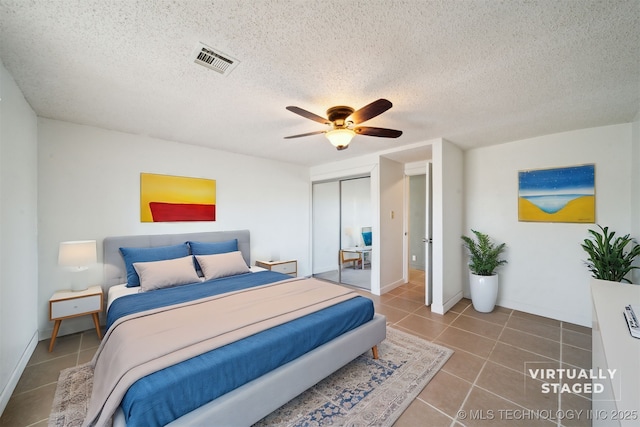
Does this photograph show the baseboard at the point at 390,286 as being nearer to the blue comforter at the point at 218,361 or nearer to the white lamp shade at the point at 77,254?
the blue comforter at the point at 218,361

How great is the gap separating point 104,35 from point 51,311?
2.69 m

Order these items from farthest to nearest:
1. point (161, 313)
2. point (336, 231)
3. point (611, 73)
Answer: point (336, 231) → point (161, 313) → point (611, 73)

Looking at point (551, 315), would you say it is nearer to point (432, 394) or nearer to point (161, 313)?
point (432, 394)

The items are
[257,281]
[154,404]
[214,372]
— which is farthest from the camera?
[257,281]

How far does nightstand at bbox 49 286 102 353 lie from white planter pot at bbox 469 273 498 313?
472 centimetres

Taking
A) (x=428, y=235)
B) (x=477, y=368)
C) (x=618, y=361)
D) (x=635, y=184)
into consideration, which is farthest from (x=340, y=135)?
Answer: (x=635, y=184)

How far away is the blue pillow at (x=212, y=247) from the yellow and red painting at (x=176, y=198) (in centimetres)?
46

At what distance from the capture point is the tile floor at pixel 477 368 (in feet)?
5.77

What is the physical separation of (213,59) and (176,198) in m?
2.52

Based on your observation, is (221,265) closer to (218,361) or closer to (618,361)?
(218,361)

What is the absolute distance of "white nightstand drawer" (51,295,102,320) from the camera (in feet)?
8.34

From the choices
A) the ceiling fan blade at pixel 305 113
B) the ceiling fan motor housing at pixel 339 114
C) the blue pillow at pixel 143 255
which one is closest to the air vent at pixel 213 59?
the ceiling fan blade at pixel 305 113

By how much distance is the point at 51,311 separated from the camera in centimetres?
252

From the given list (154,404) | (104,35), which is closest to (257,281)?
(154,404)
